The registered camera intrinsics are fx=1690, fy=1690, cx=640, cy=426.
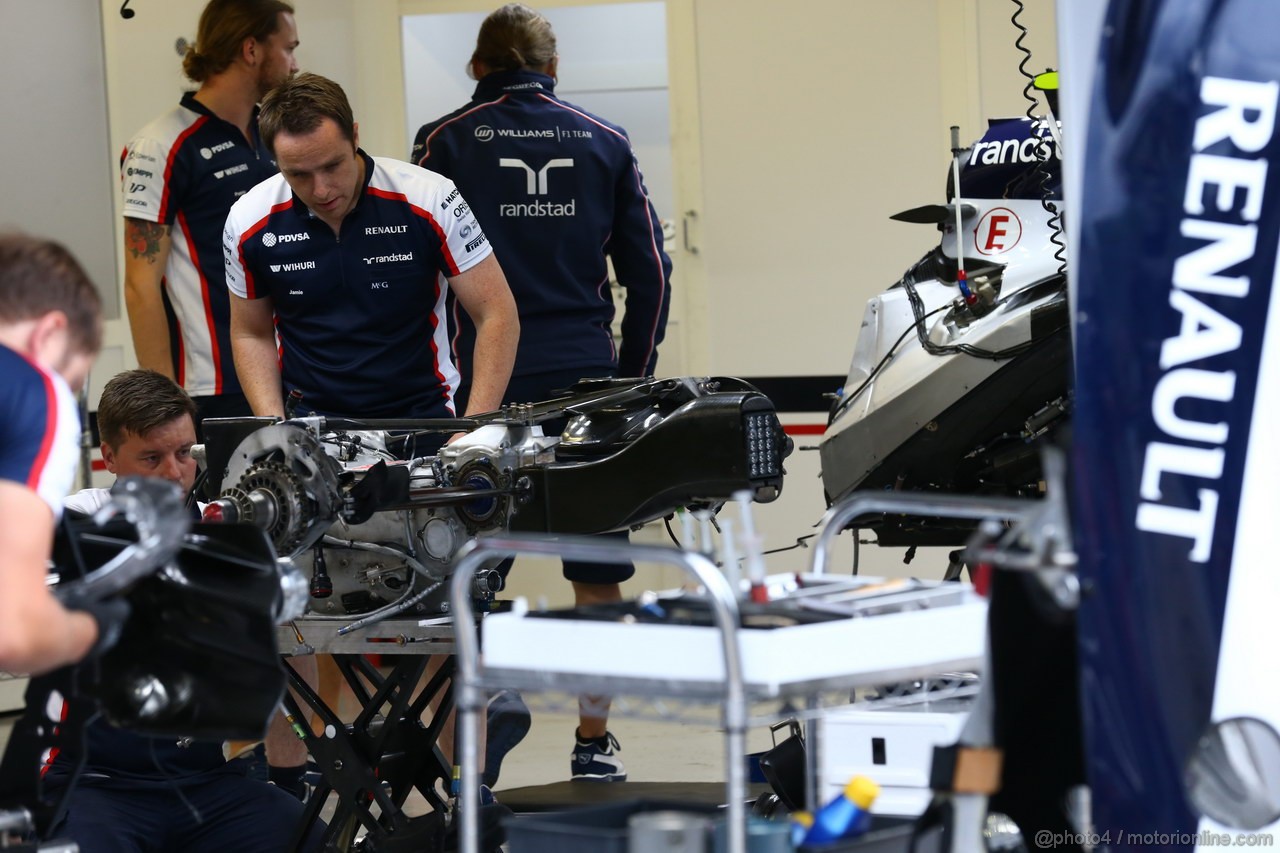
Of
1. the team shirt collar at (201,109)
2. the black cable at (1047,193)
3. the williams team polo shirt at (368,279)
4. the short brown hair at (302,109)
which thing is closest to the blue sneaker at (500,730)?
the williams team polo shirt at (368,279)

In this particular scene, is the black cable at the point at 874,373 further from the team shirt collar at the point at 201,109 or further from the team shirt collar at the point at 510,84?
the team shirt collar at the point at 201,109

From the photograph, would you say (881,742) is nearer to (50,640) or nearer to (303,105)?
(50,640)

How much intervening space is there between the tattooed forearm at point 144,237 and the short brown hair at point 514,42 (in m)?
0.88

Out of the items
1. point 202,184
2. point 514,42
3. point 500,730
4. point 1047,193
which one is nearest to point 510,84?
point 514,42

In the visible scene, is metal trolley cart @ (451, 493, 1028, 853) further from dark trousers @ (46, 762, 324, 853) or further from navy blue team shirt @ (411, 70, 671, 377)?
navy blue team shirt @ (411, 70, 671, 377)

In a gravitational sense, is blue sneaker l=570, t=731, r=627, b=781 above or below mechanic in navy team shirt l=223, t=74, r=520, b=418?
below

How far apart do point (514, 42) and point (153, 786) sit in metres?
2.07

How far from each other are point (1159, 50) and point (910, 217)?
5.36ft

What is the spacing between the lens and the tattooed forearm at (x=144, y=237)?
404 centimetres

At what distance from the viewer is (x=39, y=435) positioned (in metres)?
1.73

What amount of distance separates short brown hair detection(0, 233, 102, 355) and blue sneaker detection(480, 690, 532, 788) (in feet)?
5.56

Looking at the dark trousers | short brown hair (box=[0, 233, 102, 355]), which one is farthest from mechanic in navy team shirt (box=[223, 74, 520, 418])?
short brown hair (box=[0, 233, 102, 355])

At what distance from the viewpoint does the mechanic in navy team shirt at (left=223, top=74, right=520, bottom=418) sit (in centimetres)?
341

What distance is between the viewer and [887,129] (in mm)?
5699
